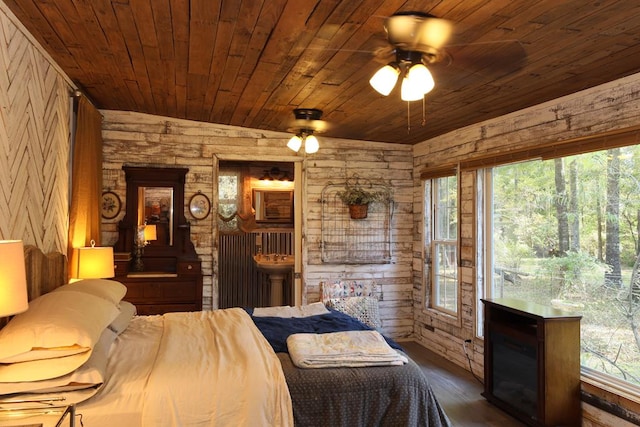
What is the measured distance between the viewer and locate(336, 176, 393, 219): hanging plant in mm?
5605

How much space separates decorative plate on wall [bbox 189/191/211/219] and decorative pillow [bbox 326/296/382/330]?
169cm

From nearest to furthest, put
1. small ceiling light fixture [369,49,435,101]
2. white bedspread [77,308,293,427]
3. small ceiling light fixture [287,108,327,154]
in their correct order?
white bedspread [77,308,293,427], small ceiling light fixture [369,49,435,101], small ceiling light fixture [287,108,327,154]

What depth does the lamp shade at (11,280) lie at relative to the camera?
1938 mm

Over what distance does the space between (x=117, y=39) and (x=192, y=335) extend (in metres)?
1.87

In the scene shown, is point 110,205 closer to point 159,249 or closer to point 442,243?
point 159,249

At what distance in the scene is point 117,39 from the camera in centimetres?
287

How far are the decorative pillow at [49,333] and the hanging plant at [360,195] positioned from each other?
3559 millimetres

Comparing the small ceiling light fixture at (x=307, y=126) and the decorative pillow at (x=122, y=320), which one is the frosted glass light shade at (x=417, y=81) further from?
the decorative pillow at (x=122, y=320)

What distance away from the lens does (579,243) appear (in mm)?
3574

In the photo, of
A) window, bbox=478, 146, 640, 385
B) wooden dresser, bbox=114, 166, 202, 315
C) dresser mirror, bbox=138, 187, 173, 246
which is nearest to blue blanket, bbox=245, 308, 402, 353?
wooden dresser, bbox=114, 166, 202, 315

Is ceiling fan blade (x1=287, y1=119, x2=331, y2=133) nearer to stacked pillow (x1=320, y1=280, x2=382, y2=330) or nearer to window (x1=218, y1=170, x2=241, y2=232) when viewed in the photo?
stacked pillow (x1=320, y1=280, x2=382, y2=330)

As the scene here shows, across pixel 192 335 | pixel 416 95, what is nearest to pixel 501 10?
pixel 416 95

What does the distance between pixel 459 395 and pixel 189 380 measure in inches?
103

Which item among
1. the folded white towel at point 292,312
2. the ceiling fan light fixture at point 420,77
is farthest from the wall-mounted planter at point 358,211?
the ceiling fan light fixture at point 420,77
